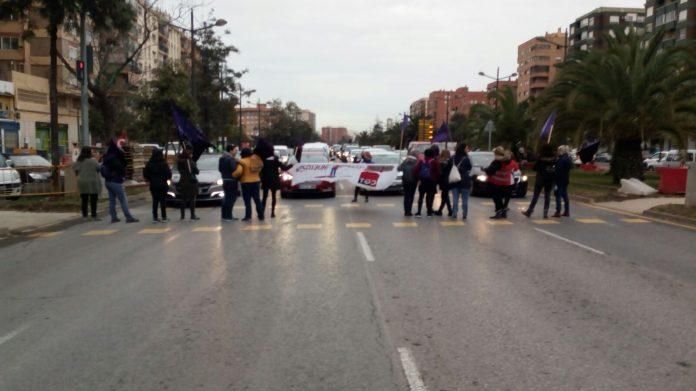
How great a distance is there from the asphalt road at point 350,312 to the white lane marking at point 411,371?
0.02 metres

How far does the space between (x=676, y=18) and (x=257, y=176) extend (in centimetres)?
7659

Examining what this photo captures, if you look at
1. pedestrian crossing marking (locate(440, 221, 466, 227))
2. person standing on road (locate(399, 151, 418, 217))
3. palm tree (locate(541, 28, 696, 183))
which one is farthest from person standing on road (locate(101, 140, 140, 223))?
palm tree (locate(541, 28, 696, 183))

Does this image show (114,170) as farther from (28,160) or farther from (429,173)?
(28,160)

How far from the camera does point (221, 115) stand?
4591cm

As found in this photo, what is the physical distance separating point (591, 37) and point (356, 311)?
108 m

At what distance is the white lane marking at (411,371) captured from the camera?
14.2ft

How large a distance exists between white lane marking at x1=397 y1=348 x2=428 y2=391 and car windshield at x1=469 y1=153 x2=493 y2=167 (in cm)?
1718

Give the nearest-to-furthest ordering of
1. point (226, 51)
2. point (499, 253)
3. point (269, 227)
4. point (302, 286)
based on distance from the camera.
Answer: point (302, 286), point (499, 253), point (269, 227), point (226, 51)

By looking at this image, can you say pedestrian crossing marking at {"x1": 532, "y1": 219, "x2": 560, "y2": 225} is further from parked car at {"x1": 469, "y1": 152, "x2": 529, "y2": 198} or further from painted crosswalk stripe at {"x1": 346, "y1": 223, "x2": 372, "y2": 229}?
parked car at {"x1": 469, "y1": 152, "x2": 529, "y2": 198}

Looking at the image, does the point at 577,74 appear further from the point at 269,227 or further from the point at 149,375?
the point at 149,375

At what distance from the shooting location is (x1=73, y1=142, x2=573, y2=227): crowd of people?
543 inches

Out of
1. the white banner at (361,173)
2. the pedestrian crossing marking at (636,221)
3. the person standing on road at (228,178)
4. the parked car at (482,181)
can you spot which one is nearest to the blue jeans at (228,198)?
the person standing on road at (228,178)

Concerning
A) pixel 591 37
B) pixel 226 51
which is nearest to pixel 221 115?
pixel 226 51

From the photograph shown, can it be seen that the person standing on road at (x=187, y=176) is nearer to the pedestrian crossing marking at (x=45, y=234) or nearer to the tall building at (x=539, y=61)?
the pedestrian crossing marking at (x=45, y=234)
